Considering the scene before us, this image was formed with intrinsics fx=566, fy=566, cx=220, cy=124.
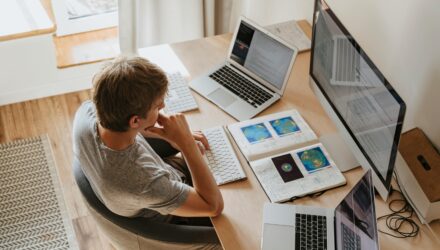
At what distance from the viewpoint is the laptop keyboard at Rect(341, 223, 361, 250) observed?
1599 millimetres

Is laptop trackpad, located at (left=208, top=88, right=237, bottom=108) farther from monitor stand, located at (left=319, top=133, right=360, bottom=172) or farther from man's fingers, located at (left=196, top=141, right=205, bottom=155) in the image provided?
monitor stand, located at (left=319, top=133, right=360, bottom=172)

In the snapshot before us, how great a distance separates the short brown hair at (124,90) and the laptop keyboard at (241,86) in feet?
2.12

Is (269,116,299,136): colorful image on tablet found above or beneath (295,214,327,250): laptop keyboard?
above

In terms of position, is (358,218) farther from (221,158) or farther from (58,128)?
(58,128)

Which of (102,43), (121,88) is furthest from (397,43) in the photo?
(102,43)

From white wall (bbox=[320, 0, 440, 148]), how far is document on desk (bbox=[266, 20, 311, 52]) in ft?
1.06

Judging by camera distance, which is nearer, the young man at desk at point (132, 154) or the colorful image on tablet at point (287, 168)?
the young man at desk at point (132, 154)

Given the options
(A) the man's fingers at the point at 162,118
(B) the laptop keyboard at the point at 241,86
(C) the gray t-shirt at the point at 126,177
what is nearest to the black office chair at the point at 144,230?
(C) the gray t-shirt at the point at 126,177

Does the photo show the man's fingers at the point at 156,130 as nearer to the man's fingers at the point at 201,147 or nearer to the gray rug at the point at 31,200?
the man's fingers at the point at 201,147

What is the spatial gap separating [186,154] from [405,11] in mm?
888

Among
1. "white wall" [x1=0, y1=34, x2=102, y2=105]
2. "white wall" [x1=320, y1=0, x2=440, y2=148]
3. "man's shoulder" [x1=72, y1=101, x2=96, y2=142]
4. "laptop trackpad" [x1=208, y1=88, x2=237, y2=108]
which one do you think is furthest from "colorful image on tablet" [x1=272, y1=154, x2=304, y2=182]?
"white wall" [x1=0, y1=34, x2=102, y2=105]

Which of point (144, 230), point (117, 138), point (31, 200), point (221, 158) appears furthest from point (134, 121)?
point (31, 200)

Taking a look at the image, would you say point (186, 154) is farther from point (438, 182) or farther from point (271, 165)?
point (438, 182)

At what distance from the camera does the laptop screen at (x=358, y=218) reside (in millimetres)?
1588
